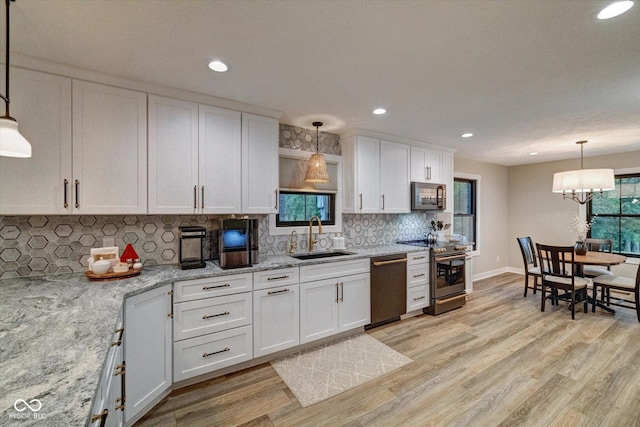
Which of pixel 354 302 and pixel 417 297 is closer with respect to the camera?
pixel 354 302

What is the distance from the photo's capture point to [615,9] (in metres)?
1.46

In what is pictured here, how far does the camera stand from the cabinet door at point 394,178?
388 centimetres

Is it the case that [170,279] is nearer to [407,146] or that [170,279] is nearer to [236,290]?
[236,290]

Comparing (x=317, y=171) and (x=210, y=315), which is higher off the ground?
(x=317, y=171)

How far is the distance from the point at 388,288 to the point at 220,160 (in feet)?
8.23

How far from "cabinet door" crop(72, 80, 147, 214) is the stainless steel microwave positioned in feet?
11.2

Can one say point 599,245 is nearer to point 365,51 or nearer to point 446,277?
point 446,277

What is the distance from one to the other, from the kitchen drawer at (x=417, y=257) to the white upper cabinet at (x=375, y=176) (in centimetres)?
66

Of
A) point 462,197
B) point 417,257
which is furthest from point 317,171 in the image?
point 462,197

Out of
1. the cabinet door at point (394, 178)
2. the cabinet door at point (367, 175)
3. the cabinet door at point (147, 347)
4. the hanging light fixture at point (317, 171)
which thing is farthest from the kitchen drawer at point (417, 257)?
the cabinet door at point (147, 347)

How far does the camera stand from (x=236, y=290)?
8.08ft

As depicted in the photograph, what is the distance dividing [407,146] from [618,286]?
3.41 metres

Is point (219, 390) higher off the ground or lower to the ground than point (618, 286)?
lower

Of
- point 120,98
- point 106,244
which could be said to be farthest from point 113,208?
point 120,98
